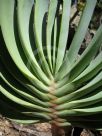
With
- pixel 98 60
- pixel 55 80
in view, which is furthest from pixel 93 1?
pixel 55 80

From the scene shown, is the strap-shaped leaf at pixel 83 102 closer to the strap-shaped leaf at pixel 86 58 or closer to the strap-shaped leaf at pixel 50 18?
the strap-shaped leaf at pixel 86 58

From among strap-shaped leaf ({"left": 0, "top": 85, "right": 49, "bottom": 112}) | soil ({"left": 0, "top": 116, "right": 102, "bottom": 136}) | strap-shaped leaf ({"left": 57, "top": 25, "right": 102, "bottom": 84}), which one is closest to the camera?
strap-shaped leaf ({"left": 57, "top": 25, "right": 102, "bottom": 84})

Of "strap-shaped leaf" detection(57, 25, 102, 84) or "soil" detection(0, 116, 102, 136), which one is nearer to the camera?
"strap-shaped leaf" detection(57, 25, 102, 84)

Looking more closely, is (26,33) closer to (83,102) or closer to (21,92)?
(21,92)

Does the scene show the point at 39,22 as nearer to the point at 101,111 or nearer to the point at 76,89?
the point at 76,89

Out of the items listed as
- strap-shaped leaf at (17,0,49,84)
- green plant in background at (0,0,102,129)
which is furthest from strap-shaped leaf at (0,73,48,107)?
strap-shaped leaf at (17,0,49,84)

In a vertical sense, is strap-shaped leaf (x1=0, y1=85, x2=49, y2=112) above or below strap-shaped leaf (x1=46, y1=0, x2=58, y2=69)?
below

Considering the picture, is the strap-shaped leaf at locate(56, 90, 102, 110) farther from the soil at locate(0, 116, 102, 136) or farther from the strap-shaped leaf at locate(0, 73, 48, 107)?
the soil at locate(0, 116, 102, 136)

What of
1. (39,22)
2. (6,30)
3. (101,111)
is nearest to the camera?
(101,111)
